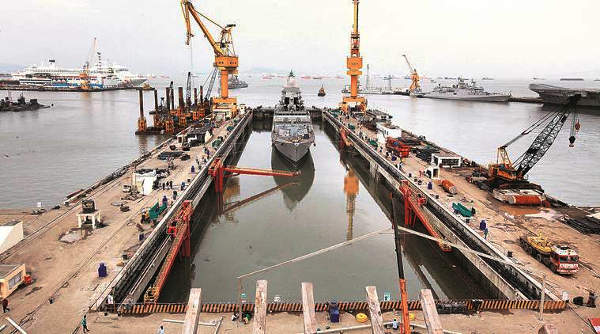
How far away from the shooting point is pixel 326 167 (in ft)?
190

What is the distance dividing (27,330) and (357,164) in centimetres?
4788

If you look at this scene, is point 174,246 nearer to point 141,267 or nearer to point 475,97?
point 141,267

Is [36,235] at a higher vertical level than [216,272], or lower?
higher

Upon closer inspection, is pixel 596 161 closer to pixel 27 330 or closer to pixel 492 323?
pixel 492 323

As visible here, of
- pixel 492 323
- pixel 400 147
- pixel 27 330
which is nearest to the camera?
pixel 27 330

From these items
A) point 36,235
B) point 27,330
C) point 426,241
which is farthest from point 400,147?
point 27,330

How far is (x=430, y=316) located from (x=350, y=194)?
3317cm

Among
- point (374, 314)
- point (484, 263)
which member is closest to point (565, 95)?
point (484, 263)

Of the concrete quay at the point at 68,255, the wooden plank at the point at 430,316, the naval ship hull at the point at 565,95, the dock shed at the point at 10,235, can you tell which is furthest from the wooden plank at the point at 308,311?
the naval ship hull at the point at 565,95

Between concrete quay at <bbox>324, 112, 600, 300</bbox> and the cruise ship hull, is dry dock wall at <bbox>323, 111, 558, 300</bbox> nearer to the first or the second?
concrete quay at <bbox>324, 112, 600, 300</bbox>

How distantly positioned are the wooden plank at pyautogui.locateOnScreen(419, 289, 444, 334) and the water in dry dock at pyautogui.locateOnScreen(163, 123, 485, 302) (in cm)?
1075

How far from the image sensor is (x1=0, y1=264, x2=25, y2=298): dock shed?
18234 mm

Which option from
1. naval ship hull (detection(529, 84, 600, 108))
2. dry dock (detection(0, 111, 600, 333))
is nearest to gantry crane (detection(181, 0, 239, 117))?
dry dock (detection(0, 111, 600, 333))

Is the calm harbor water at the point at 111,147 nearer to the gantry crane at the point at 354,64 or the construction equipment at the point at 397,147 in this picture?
the gantry crane at the point at 354,64
